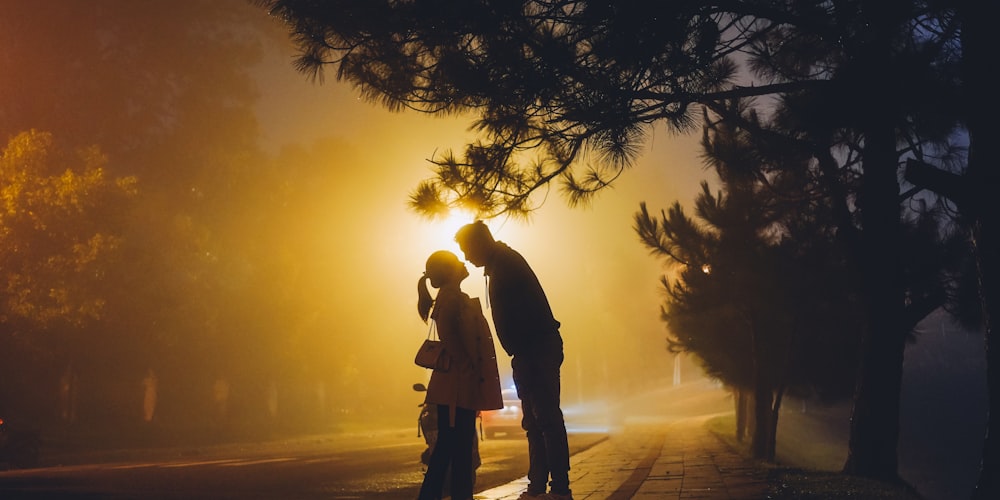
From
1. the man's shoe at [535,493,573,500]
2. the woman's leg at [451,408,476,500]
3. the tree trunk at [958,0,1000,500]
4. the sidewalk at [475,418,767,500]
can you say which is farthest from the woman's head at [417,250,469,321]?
the tree trunk at [958,0,1000,500]

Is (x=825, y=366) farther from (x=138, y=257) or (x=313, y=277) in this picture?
(x=313, y=277)

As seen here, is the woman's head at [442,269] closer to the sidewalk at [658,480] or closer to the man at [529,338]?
the man at [529,338]

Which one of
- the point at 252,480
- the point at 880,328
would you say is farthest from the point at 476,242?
the point at 252,480

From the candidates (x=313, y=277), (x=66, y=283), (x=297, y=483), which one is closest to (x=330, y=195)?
(x=313, y=277)

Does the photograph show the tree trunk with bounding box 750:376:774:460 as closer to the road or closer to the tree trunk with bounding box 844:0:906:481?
the road

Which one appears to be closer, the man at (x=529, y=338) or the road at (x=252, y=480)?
the man at (x=529, y=338)

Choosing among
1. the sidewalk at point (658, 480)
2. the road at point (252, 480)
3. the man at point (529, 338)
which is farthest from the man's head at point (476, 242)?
the road at point (252, 480)

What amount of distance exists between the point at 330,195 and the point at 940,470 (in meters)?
42.4

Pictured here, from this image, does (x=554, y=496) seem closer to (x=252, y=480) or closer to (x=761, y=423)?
(x=252, y=480)

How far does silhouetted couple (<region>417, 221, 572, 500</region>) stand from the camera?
211 inches

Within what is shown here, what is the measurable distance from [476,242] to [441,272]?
46 cm

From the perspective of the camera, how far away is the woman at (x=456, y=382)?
5.34 m

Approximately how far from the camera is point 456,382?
17.5ft

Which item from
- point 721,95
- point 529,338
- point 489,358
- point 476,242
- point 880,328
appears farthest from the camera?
point 880,328
